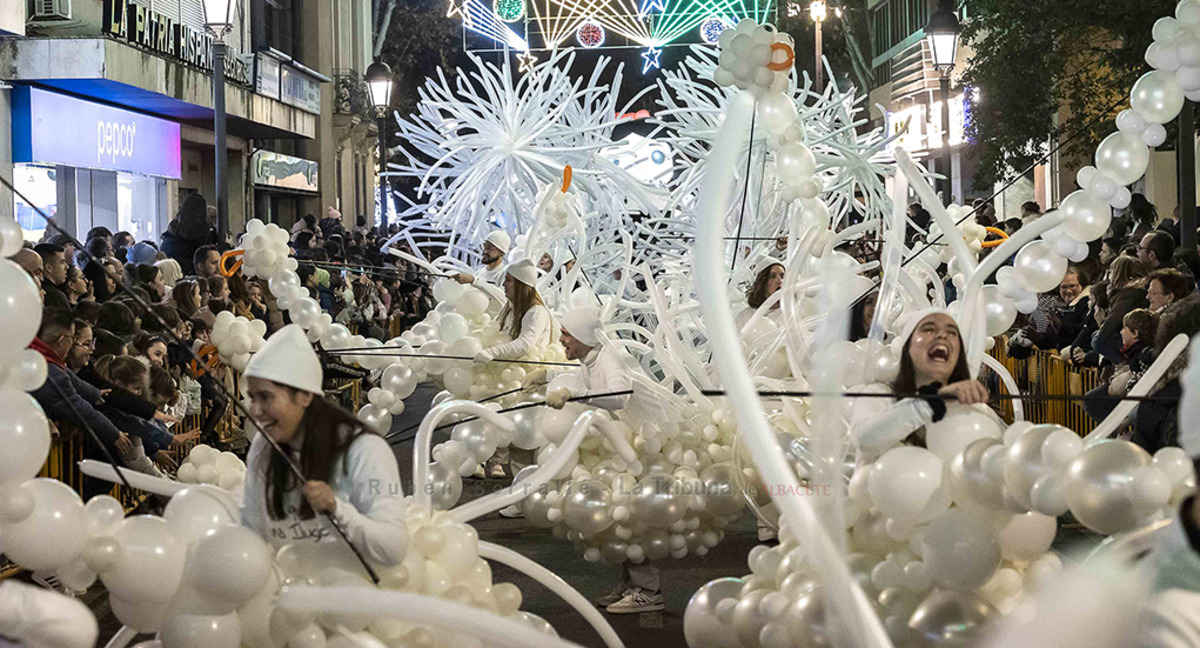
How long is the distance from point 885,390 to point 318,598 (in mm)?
2041

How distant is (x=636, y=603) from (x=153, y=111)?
17.6 metres

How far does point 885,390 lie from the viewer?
15.8ft

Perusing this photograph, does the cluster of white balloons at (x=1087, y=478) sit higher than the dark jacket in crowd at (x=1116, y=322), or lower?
lower

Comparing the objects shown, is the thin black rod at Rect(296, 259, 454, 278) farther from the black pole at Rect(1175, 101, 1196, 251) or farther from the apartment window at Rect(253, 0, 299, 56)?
the apartment window at Rect(253, 0, 299, 56)

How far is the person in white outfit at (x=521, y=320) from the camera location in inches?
355

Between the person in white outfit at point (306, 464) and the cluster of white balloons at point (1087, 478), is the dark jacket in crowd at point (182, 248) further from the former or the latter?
the cluster of white balloons at point (1087, 478)

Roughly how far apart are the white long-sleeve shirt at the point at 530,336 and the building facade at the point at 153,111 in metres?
4.79

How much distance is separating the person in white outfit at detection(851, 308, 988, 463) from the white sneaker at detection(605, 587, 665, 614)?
2.22 metres

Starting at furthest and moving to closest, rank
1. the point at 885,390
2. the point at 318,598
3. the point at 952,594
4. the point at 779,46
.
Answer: the point at 779,46, the point at 885,390, the point at 952,594, the point at 318,598

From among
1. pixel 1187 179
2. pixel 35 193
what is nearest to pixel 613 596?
pixel 1187 179

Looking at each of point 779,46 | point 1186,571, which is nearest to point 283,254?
point 779,46

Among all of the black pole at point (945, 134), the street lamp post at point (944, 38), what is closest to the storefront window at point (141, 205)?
the black pole at point (945, 134)

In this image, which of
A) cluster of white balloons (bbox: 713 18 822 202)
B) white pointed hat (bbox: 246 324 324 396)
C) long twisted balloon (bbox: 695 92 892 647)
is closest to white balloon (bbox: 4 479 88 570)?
white pointed hat (bbox: 246 324 324 396)

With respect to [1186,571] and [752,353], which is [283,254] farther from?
[1186,571]
